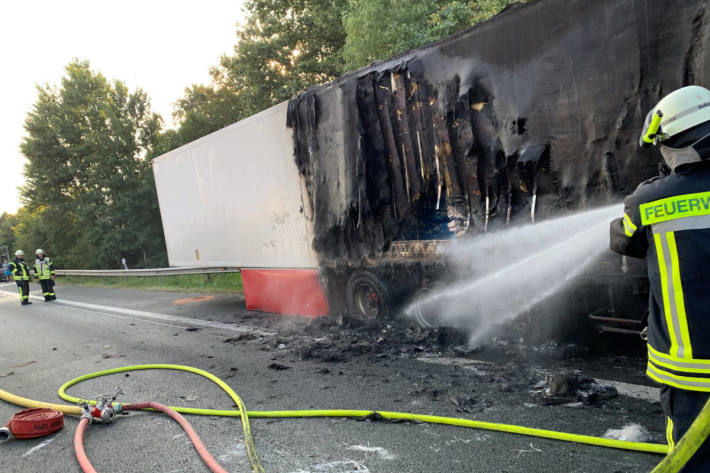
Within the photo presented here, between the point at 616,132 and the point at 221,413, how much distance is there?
397 cm

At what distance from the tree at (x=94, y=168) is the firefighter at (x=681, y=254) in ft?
88.3

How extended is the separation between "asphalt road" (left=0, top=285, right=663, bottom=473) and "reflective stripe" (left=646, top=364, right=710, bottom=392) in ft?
3.52

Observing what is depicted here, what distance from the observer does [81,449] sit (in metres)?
3.39

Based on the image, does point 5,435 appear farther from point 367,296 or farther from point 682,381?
point 682,381

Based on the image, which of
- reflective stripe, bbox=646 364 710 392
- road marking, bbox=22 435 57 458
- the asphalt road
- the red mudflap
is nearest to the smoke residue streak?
the asphalt road

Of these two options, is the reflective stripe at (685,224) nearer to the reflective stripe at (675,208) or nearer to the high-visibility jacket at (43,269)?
the reflective stripe at (675,208)

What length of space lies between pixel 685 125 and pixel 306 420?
3133 millimetres

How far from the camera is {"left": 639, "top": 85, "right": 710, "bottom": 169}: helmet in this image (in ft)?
5.58

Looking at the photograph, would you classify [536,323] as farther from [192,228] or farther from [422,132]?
[192,228]

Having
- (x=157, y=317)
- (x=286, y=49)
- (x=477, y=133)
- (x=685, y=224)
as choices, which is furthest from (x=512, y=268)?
(x=286, y=49)

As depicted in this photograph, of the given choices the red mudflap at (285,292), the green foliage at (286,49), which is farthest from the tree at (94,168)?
the red mudflap at (285,292)

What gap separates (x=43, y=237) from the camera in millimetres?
32438

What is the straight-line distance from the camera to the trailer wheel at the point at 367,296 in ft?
20.2

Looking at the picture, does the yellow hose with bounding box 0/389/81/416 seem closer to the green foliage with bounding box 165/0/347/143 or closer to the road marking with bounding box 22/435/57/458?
the road marking with bounding box 22/435/57/458
